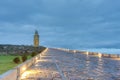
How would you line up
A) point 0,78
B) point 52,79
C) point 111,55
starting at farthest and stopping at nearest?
point 111,55
point 52,79
point 0,78

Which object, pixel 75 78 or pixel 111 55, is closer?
pixel 75 78

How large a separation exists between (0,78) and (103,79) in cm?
914

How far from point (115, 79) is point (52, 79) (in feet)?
12.8

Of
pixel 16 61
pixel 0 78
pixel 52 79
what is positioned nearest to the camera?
pixel 0 78

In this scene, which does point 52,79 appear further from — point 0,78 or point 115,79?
point 0,78

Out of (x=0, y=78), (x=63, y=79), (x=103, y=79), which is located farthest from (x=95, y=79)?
(x=0, y=78)

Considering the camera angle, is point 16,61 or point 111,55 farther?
point 111,55

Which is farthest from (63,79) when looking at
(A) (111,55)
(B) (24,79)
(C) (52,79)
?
(A) (111,55)

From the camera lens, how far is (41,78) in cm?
2202


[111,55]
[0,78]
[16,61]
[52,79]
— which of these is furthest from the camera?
[111,55]

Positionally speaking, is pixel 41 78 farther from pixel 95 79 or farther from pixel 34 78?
pixel 95 79

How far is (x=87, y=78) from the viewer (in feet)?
Answer: 72.7

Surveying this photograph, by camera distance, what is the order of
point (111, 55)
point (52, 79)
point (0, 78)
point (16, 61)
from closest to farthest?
point (0, 78)
point (52, 79)
point (16, 61)
point (111, 55)

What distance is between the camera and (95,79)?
847 inches
